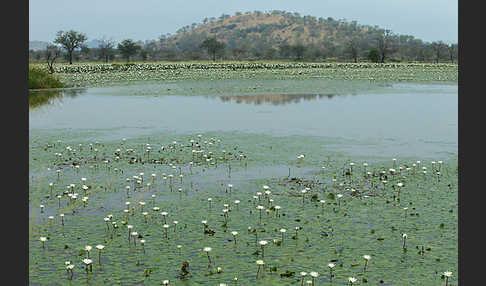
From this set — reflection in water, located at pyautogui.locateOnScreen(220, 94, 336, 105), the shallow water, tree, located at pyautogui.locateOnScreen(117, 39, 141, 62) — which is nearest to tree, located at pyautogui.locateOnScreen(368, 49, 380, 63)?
tree, located at pyautogui.locateOnScreen(117, 39, 141, 62)

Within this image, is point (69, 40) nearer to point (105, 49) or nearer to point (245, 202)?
point (105, 49)

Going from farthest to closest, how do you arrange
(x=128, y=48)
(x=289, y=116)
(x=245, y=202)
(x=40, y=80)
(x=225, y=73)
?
(x=128, y=48) < (x=225, y=73) < (x=40, y=80) < (x=289, y=116) < (x=245, y=202)

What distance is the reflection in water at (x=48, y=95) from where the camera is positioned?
4175cm

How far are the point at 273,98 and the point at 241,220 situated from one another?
31714mm

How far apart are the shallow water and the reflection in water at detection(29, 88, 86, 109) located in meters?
0.83

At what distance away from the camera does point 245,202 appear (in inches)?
551

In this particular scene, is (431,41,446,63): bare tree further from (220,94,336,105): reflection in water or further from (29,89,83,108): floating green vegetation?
(29,89,83,108): floating green vegetation

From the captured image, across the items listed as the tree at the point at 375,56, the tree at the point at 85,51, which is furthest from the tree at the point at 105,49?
the tree at the point at 375,56

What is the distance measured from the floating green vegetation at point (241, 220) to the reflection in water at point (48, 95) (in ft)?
76.5

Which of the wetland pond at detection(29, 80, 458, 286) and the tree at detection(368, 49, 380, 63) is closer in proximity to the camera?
the wetland pond at detection(29, 80, 458, 286)

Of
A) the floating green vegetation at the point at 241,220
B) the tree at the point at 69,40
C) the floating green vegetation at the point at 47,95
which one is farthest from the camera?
the tree at the point at 69,40

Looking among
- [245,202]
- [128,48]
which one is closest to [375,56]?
[128,48]

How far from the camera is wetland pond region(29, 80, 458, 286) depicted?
9945 mm

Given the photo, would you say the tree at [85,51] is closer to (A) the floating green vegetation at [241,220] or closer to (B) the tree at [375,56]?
(B) the tree at [375,56]
